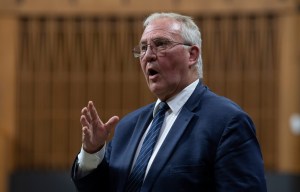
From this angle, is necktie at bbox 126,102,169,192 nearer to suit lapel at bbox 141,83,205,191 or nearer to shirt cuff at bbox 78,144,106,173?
suit lapel at bbox 141,83,205,191

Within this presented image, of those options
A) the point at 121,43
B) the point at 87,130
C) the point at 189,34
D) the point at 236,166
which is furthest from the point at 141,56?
the point at 121,43

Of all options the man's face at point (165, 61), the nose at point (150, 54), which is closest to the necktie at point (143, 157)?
the man's face at point (165, 61)

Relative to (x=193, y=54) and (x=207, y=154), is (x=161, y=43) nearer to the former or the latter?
(x=193, y=54)

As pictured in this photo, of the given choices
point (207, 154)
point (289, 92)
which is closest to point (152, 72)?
point (207, 154)

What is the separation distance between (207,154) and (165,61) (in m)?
0.45

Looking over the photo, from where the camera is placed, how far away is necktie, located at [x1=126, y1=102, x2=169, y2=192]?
2.45m

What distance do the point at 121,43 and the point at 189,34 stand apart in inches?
184

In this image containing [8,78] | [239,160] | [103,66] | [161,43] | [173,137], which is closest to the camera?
[239,160]

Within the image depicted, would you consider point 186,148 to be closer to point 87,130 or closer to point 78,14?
point 87,130

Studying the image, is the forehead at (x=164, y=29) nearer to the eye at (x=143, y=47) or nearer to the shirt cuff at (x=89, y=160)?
the eye at (x=143, y=47)

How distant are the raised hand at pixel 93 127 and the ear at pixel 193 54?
410 millimetres

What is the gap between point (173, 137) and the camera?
244cm

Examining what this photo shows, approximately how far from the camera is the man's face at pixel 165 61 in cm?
255

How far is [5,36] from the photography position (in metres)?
7.10
